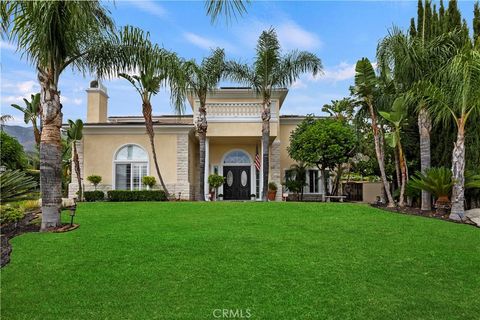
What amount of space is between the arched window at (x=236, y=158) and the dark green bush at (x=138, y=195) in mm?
5691

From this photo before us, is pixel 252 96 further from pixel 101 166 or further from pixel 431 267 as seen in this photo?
pixel 431 267

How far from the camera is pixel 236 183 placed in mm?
24375

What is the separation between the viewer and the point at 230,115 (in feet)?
70.0

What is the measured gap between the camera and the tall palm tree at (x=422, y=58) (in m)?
14.2

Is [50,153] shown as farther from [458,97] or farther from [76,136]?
[458,97]


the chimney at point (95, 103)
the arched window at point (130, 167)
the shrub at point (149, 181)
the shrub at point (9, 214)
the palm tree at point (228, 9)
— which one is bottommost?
the shrub at point (9, 214)

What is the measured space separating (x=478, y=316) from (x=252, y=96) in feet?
63.2

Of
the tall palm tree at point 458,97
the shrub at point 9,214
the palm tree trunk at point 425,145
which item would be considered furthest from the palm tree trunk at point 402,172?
the shrub at point 9,214

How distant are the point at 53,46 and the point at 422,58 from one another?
12.5 m

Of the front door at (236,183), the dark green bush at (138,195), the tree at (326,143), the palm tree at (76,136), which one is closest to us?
the tree at (326,143)

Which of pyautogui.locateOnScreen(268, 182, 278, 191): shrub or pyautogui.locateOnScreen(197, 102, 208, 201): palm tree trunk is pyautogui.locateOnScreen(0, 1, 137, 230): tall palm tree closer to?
pyautogui.locateOnScreen(197, 102, 208, 201): palm tree trunk

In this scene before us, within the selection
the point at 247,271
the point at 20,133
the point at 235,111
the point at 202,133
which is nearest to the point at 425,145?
the point at 235,111

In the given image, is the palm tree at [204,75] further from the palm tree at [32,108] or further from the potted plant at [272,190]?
the palm tree at [32,108]

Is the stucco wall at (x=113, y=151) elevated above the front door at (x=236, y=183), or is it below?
above
